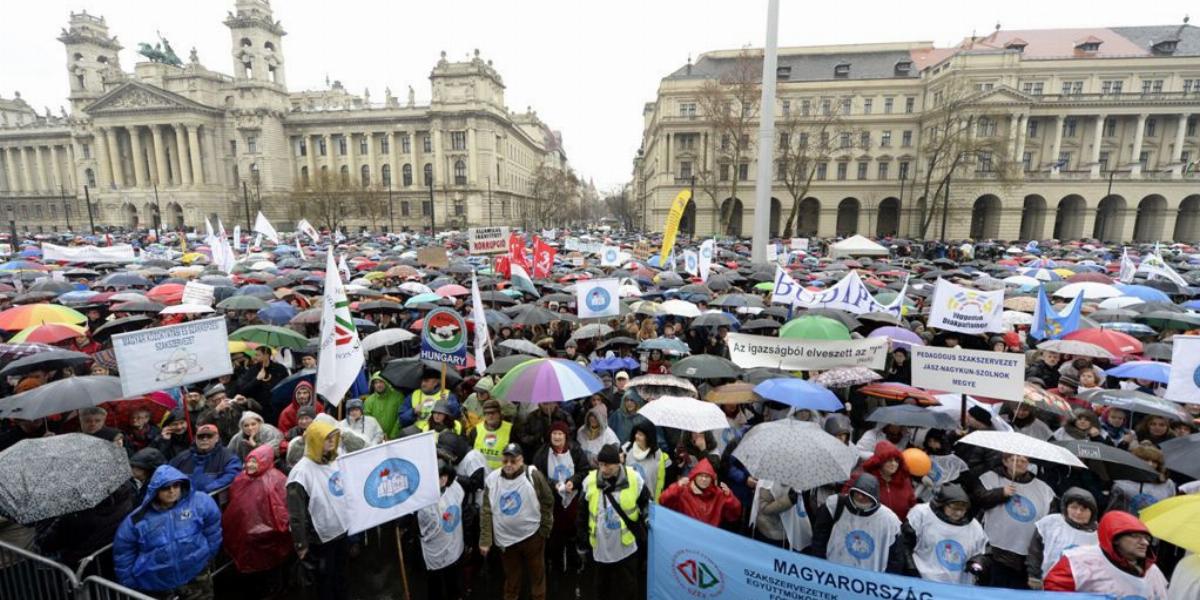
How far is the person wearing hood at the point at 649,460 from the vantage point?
5035 millimetres

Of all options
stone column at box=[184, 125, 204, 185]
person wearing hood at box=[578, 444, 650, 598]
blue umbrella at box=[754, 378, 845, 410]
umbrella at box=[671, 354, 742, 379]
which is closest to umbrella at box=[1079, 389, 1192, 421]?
blue umbrella at box=[754, 378, 845, 410]

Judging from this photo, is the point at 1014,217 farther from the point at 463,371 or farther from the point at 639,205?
the point at 463,371

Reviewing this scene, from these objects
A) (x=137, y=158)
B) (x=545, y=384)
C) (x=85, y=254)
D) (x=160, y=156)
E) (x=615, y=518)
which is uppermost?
(x=160, y=156)

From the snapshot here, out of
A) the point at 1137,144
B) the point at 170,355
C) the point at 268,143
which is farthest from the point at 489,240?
the point at 268,143

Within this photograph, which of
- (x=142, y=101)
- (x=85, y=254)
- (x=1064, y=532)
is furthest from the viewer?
(x=142, y=101)

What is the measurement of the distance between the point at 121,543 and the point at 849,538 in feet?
17.0

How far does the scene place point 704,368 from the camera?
6805mm

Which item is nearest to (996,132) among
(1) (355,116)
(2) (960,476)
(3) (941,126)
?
(3) (941,126)

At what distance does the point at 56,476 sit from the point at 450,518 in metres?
2.62

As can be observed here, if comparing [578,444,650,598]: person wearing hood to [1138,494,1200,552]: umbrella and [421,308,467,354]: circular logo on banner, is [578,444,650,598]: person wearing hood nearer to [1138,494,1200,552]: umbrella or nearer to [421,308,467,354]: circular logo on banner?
[421,308,467,354]: circular logo on banner

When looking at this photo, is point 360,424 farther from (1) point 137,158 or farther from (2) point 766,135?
(1) point 137,158

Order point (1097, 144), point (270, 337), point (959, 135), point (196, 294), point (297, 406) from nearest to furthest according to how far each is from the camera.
Result: 1. point (297, 406)
2. point (270, 337)
3. point (196, 294)
4. point (959, 135)
5. point (1097, 144)

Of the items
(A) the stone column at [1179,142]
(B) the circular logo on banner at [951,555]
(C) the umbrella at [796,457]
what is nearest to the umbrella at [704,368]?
(C) the umbrella at [796,457]

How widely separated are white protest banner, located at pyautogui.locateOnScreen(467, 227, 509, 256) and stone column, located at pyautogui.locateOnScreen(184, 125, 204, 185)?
80.6 m
